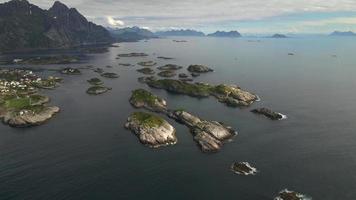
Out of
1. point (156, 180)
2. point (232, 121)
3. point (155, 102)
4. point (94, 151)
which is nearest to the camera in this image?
point (156, 180)

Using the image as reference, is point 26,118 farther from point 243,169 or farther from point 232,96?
point 232,96

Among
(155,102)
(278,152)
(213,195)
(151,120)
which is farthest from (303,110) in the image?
(213,195)

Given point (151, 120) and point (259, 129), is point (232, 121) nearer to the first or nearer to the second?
point (259, 129)

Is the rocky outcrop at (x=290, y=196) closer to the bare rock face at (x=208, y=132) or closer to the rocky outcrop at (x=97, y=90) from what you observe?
the bare rock face at (x=208, y=132)

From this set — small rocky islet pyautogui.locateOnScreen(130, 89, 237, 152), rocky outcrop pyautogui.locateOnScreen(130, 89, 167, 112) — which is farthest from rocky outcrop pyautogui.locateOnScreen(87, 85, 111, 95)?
→ small rocky islet pyautogui.locateOnScreen(130, 89, 237, 152)

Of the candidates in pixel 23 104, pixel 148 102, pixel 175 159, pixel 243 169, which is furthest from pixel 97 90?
pixel 243 169

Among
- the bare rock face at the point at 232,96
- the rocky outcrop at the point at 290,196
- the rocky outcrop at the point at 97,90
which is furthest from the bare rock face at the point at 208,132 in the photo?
the rocky outcrop at the point at 97,90
